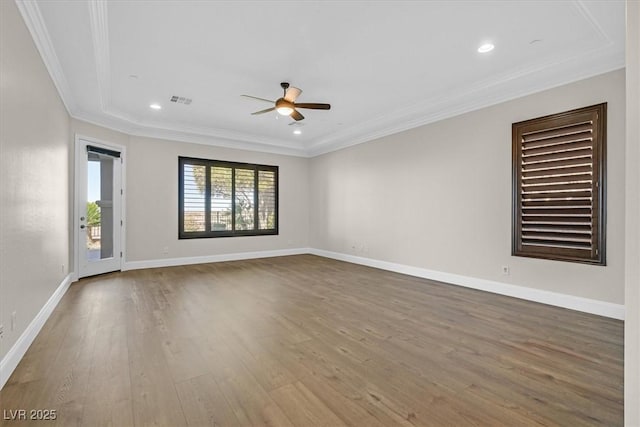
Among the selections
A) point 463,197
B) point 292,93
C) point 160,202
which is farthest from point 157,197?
point 463,197

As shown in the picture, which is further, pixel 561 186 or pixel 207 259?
pixel 207 259

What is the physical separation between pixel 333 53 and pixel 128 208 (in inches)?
197

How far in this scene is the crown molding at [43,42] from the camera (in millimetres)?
2414

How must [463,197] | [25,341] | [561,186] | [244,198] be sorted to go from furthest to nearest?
[244,198] < [463,197] < [561,186] < [25,341]

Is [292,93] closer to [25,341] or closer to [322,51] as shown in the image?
[322,51]

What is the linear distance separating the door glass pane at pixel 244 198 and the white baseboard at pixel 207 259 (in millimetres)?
694

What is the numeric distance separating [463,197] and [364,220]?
2299 millimetres

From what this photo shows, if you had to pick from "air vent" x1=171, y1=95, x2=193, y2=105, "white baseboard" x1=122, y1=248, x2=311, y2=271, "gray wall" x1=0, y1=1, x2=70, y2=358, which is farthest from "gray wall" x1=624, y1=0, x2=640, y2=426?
"white baseboard" x1=122, y1=248, x2=311, y2=271

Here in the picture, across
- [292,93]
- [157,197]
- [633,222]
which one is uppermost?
[292,93]

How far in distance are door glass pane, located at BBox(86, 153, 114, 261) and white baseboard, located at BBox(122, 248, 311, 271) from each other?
20.7 inches

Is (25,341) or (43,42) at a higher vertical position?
(43,42)

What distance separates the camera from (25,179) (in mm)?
2535

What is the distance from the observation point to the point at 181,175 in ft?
21.5

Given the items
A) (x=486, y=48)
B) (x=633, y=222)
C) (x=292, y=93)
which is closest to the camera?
(x=633, y=222)
